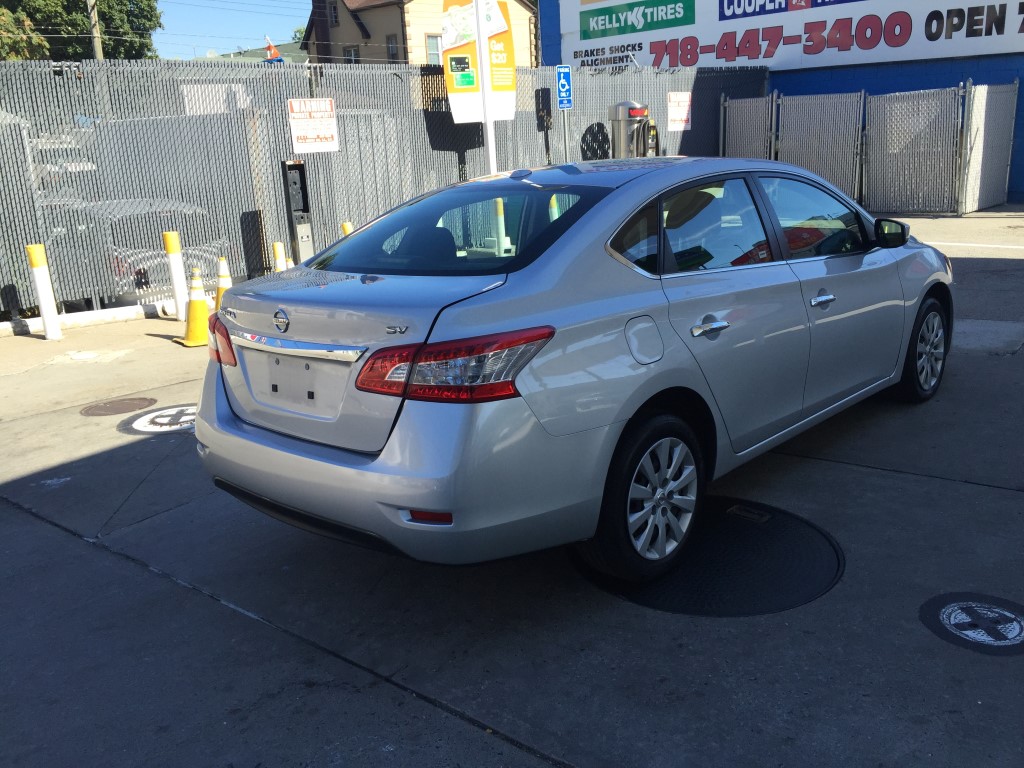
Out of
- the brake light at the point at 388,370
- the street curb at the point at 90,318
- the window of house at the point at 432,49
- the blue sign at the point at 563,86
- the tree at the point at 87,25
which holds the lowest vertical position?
the street curb at the point at 90,318

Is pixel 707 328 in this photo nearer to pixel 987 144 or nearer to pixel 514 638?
pixel 514 638

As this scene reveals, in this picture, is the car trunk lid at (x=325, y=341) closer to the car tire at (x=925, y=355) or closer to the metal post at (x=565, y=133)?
the car tire at (x=925, y=355)

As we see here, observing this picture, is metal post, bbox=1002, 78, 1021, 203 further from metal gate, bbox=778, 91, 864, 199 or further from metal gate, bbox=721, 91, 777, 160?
metal gate, bbox=721, 91, 777, 160

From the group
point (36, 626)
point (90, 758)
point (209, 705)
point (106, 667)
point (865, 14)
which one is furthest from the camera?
point (865, 14)

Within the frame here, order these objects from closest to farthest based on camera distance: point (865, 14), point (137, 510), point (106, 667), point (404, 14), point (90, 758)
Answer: point (90, 758)
point (106, 667)
point (137, 510)
point (865, 14)
point (404, 14)

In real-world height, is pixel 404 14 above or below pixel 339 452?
above

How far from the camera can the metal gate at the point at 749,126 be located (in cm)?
1973

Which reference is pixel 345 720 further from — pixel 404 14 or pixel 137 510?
Answer: pixel 404 14

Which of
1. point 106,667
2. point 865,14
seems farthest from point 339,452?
point 865,14

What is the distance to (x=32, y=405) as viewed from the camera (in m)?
7.27

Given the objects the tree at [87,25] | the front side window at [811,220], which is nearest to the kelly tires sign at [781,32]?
the front side window at [811,220]

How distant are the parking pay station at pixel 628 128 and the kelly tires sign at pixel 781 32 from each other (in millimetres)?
6841

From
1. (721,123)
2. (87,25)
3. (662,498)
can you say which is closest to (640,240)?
(662,498)

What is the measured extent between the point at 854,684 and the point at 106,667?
2.66m
